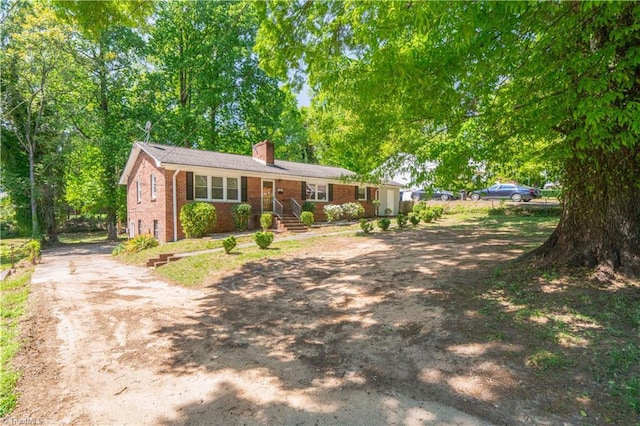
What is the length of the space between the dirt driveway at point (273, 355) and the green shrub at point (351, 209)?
44.1 feet

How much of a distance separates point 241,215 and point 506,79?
1370cm

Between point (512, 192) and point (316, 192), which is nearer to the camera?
point (316, 192)

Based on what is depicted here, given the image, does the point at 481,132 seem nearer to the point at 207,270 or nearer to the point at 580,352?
the point at 580,352

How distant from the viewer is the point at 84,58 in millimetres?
21625

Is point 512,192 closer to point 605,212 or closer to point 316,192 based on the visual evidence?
Answer: point 316,192

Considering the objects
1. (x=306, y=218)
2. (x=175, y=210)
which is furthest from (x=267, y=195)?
(x=175, y=210)

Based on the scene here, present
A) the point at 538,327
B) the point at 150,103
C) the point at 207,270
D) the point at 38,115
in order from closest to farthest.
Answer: the point at 538,327 → the point at 207,270 → the point at 38,115 → the point at 150,103

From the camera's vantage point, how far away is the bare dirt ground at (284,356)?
2.98m

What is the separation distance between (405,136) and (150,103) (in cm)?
2390

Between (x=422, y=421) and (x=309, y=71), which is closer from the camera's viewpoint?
(x=422, y=421)

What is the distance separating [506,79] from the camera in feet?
17.5

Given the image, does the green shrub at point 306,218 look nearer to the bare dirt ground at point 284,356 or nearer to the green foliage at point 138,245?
the green foliage at point 138,245

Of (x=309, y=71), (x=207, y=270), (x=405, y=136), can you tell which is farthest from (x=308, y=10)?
(x=207, y=270)

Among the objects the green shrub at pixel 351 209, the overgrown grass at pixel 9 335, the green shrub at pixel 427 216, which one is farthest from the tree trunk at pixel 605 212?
the green shrub at pixel 351 209
